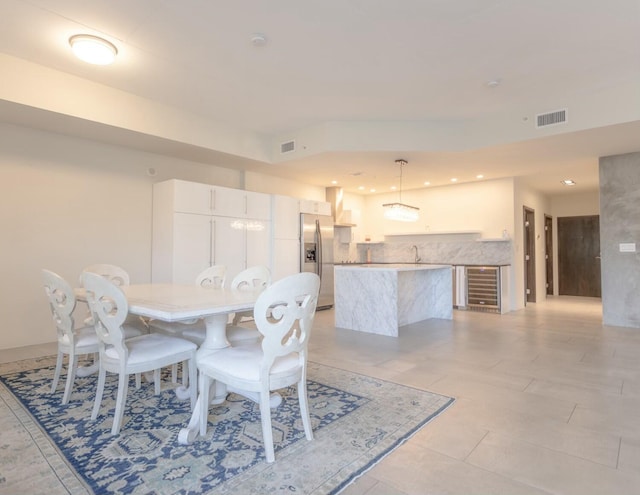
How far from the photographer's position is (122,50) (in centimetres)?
328

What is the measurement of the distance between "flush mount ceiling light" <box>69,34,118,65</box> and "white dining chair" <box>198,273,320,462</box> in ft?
9.18

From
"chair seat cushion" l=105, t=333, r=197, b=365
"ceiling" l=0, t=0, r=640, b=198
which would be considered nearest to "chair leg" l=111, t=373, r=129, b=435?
"chair seat cushion" l=105, t=333, r=197, b=365

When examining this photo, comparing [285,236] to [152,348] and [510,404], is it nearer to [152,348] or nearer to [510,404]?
[152,348]

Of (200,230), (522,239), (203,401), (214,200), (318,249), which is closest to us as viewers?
(203,401)

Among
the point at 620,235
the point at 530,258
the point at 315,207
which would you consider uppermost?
the point at 315,207

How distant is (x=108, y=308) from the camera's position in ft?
7.10

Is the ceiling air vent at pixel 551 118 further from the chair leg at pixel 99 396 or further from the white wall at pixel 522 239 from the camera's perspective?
the chair leg at pixel 99 396

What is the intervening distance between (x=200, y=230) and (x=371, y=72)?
9.84 ft

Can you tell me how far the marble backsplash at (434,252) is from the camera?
6.92m

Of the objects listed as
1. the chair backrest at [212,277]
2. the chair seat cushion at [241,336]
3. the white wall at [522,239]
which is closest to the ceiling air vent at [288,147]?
the chair backrest at [212,277]

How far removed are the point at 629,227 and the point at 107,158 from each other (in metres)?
7.25

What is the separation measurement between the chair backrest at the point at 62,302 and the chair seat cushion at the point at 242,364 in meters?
1.09

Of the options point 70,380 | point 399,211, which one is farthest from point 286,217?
point 70,380

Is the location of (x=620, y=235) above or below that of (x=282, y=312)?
above
